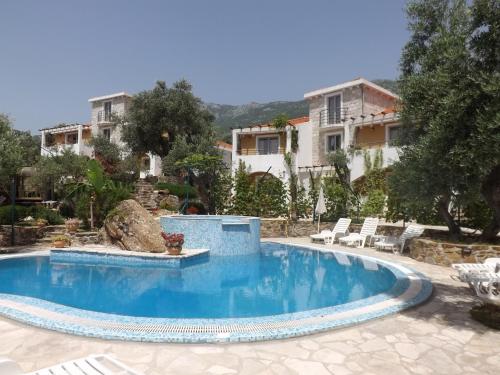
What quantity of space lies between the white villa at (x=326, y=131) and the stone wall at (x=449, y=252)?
48.5 feet

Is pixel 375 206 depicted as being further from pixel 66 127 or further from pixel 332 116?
pixel 66 127

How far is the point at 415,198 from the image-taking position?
32.7ft

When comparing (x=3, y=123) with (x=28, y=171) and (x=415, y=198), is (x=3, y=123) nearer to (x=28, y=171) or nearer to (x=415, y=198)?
(x=415, y=198)

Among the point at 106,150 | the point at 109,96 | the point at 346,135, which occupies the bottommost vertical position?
the point at 106,150

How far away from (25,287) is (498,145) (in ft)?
35.3

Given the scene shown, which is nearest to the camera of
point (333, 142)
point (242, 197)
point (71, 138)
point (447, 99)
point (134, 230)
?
point (447, 99)

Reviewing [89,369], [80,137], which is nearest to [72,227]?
[89,369]

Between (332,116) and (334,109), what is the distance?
0.61 meters

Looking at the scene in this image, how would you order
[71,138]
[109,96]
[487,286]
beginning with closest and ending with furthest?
[487,286]
[109,96]
[71,138]

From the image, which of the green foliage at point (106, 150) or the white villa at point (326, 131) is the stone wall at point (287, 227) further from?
the green foliage at point (106, 150)

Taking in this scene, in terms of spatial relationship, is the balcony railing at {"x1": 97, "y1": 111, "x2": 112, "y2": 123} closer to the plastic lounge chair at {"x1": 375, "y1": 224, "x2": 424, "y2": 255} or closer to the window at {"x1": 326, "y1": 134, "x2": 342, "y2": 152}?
the window at {"x1": 326, "y1": 134, "x2": 342, "y2": 152}

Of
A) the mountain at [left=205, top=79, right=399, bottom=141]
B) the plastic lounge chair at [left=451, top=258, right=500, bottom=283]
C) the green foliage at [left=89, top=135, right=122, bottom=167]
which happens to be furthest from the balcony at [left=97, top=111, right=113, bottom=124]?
the plastic lounge chair at [left=451, top=258, right=500, bottom=283]

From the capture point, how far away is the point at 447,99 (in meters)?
6.53

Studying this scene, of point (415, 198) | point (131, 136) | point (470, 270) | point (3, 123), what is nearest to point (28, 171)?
point (131, 136)
